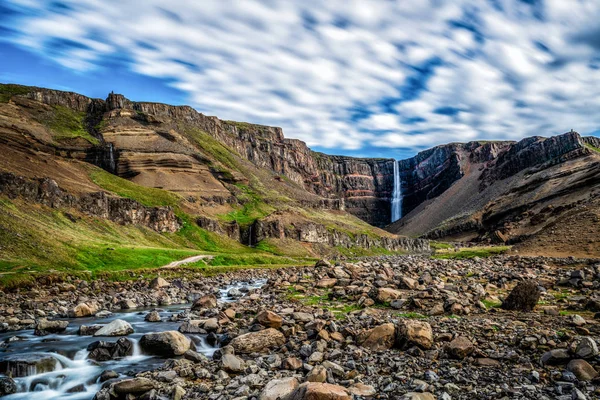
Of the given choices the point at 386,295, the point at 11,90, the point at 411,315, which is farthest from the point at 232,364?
the point at 11,90

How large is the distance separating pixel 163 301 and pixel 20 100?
168m

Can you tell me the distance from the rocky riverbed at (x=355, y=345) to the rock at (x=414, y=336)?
53 millimetres

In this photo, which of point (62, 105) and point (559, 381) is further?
point (62, 105)

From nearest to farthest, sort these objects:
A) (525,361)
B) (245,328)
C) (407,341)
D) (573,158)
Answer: (525,361), (407,341), (245,328), (573,158)

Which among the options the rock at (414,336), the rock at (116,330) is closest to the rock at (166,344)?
the rock at (116,330)

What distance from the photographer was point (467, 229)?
178000mm

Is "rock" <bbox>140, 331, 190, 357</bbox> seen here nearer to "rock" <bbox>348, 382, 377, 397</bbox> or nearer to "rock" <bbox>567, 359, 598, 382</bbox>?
"rock" <bbox>348, 382, 377, 397</bbox>

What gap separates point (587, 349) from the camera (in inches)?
447

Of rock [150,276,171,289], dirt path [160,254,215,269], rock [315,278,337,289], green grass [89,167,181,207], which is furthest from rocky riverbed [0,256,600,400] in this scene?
green grass [89,167,181,207]

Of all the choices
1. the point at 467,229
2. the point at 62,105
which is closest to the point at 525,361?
the point at 467,229

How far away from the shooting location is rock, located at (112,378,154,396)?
11891 millimetres

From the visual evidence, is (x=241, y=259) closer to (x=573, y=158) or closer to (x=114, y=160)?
(x=114, y=160)

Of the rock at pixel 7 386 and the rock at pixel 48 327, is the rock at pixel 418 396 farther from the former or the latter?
the rock at pixel 48 327

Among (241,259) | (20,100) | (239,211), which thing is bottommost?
(241,259)
